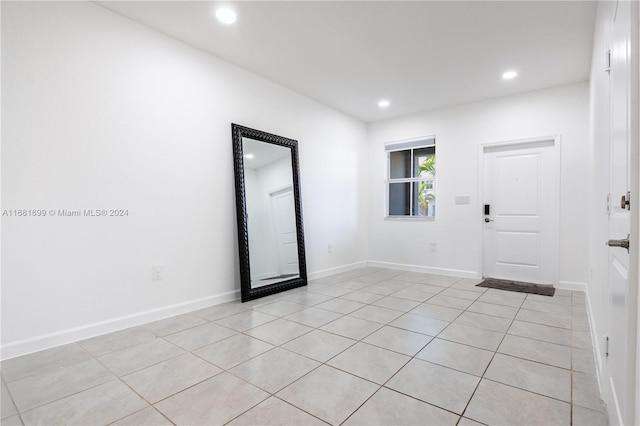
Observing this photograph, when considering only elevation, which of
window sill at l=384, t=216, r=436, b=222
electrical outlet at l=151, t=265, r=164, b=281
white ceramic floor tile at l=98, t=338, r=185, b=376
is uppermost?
window sill at l=384, t=216, r=436, b=222

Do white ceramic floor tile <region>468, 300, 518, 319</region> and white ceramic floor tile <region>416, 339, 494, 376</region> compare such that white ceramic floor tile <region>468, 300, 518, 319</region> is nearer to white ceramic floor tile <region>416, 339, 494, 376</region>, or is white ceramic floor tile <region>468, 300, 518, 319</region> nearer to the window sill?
white ceramic floor tile <region>416, 339, 494, 376</region>

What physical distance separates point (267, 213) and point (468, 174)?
3.02m

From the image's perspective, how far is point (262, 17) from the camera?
2.70 meters

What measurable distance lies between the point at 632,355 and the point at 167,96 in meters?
3.47

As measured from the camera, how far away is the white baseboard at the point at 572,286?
12.8 feet

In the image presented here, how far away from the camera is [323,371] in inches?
76.0

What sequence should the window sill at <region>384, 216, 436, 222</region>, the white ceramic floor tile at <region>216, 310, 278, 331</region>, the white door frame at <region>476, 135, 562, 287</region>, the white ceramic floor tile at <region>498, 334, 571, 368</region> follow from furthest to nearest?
1. the window sill at <region>384, 216, 436, 222</region>
2. the white door frame at <region>476, 135, 562, 287</region>
3. the white ceramic floor tile at <region>216, 310, 278, 331</region>
4. the white ceramic floor tile at <region>498, 334, 571, 368</region>

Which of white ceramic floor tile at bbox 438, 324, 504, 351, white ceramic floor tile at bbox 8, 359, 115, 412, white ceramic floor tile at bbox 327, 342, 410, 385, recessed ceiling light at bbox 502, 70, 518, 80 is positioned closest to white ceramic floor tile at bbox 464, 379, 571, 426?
white ceramic floor tile at bbox 327, 342, 410, 385

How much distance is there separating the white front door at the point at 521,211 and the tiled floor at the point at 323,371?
131 cm

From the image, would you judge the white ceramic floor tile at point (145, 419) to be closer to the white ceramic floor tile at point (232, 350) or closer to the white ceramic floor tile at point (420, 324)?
the white ceramic floor tile at point (232, 350)

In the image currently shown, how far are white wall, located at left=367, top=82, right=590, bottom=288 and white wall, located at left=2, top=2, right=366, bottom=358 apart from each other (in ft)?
8.92

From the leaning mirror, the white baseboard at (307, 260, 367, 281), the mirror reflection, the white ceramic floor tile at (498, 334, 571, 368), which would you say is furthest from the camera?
the white baseboard at (307, 260, 367, 281)

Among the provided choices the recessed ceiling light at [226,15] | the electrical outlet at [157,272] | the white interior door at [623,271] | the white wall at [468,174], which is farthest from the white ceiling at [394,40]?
the electrical outlet at [157,272]

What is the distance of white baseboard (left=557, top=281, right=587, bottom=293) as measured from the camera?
12.8ft
